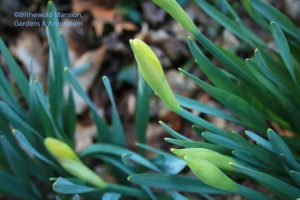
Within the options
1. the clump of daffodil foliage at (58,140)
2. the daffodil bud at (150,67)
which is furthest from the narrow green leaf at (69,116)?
the daffodil bud at (150,67)

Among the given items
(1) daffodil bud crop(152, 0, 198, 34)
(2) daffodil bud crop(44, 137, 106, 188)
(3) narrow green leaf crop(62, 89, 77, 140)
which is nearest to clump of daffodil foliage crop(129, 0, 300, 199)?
(1) daffodil bud crop(152, 0, 198, 34)

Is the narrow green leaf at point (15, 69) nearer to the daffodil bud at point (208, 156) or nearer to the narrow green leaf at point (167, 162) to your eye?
the narrow green leaf at point (167, 162)

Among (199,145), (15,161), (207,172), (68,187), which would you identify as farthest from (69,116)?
(207,172)

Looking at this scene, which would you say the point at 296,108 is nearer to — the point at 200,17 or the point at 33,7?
the point at 200,17

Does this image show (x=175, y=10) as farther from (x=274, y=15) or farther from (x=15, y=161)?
(x=15, y=161)

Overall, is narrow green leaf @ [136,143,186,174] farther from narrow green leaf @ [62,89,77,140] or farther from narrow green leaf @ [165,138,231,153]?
narrow green leaf @ [62,89,77,140]

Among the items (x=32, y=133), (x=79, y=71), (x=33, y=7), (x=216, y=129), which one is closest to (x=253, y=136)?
(x=216, y=129)

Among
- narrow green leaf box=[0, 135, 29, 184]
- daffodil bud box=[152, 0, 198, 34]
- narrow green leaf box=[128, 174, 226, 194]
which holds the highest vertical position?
daffodil bud box=[152, 0, 198, 34]

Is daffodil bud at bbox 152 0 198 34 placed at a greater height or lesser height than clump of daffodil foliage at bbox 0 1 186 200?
greater
